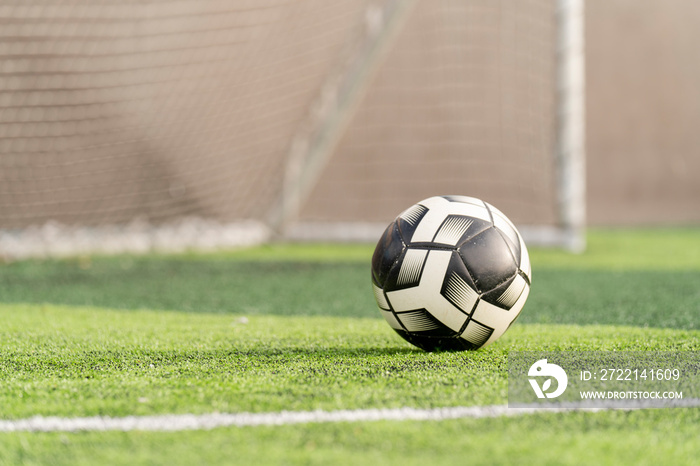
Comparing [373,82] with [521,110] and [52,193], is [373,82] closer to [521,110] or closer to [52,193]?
[521,110]

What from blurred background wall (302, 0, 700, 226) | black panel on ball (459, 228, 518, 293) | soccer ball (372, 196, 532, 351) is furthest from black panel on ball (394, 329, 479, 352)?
blurred background wall (302, 0, 700, 226)

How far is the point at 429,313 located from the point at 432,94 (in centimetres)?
772

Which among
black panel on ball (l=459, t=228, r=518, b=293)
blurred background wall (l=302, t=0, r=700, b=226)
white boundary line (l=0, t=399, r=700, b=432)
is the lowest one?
blurred background wall (l=302, t=0, r=700, b=226)

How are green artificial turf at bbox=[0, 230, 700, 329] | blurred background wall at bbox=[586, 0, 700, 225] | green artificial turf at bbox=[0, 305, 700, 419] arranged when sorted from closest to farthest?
green artificial turf at bbox=[0, 305, 700, 419] → green artificial turf at bbox=[0, 230, 700, 329] → blurred background wall at bbox=[586, 0, 700, 225]

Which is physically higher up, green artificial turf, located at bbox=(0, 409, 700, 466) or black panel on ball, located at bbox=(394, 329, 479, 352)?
green artificial turf, located at bbox=(0, 409, 700, 466)

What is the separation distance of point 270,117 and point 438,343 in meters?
5.77

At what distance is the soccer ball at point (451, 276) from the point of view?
244 centimetres

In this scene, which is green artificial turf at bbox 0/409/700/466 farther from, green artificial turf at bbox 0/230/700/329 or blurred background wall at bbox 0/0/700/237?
blurred background wall at bbox 0/0/700/237

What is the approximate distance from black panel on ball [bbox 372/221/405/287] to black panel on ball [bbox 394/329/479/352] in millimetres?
211

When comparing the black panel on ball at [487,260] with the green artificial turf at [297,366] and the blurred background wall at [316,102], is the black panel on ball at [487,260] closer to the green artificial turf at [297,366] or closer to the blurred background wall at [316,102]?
the green artificial turf at [297,366]

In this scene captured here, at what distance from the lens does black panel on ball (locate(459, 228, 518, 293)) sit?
2.45 meters

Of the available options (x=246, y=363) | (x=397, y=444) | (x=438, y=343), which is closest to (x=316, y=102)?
(x=438, y=343)

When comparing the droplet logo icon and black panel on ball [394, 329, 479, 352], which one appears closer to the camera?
the droplet logo icon

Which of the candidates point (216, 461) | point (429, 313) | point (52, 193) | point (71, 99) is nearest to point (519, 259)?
point (429, 313)
